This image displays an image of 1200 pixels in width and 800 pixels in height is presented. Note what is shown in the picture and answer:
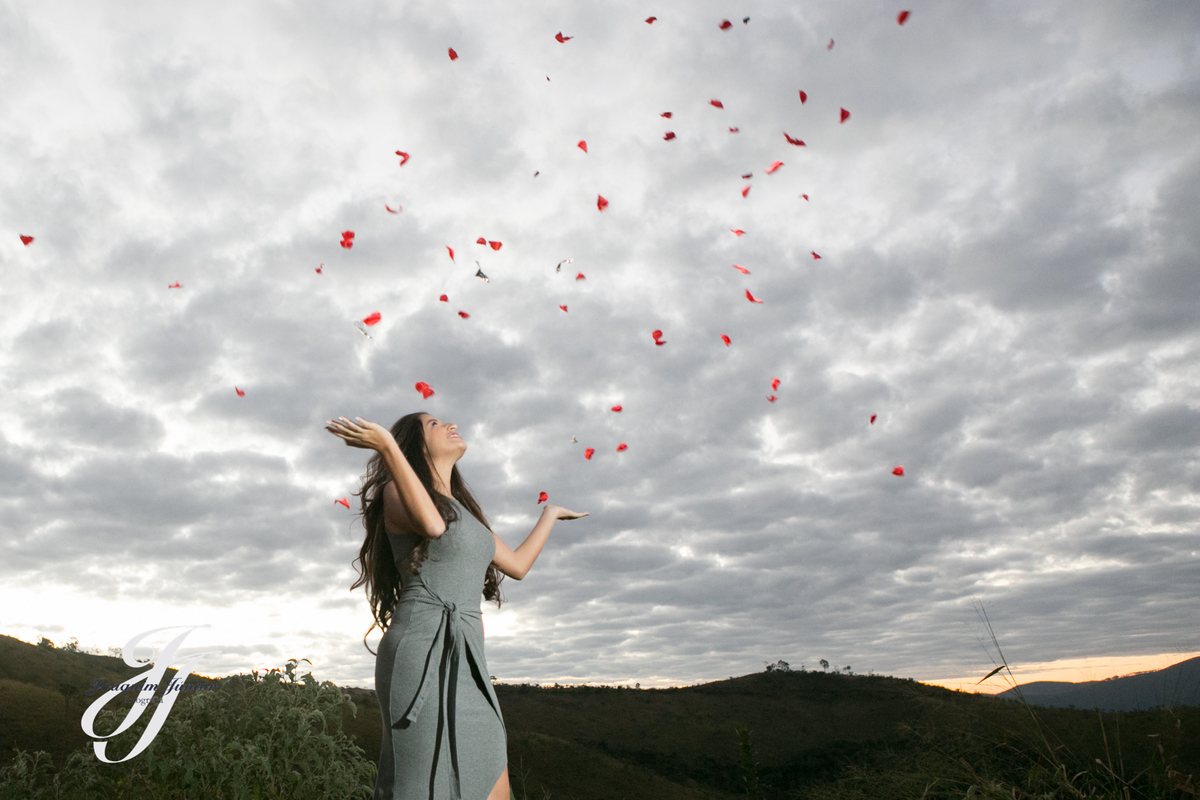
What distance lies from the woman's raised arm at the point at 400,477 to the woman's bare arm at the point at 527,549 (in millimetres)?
674

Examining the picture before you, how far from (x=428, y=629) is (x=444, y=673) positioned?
22 centimetres

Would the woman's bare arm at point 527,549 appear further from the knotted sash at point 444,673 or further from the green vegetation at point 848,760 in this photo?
the green vegetation at point 848,760

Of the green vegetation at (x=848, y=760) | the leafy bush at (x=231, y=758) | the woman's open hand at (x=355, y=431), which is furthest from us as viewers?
the leafy bush at (x=231, y=758)

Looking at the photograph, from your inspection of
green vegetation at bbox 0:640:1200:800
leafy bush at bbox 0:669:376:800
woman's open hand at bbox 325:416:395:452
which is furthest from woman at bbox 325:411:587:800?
leafy bush at bbox 0:669:376:800

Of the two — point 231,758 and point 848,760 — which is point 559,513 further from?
point 848,760

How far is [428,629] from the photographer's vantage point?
12.1ft

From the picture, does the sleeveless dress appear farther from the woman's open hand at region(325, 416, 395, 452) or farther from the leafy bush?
the leafy bush

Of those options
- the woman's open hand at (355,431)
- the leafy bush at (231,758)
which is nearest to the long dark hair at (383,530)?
the woman's open hand at (355,431)

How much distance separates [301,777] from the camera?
6.45 meters

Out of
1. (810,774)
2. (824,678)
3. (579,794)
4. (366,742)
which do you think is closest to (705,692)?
(824,678)

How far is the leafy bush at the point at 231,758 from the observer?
6.18m

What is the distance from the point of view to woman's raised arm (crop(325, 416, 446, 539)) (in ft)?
10.9

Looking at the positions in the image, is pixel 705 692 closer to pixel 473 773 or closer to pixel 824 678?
pixel 824 678

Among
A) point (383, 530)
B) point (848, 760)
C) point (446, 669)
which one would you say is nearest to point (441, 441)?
point (383, 530)
